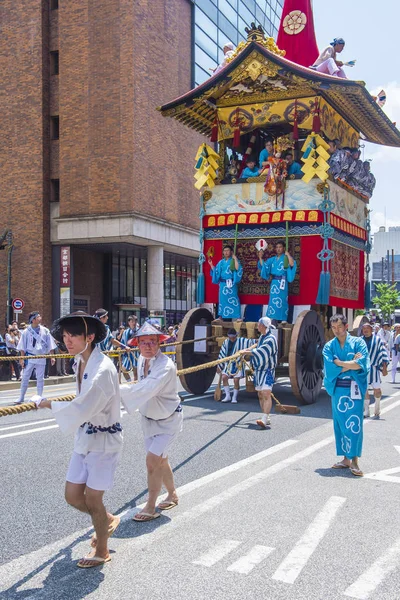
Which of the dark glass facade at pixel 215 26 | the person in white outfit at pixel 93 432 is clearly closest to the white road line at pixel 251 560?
the person in white outfit at pixel 93 432

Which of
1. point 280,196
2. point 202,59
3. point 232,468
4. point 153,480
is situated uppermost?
point 202,59

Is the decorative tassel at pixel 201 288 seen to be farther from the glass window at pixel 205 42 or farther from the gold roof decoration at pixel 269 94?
the glass window at pixel 205 42

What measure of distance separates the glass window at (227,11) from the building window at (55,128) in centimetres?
Result: 1383

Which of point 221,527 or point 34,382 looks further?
point 34,382

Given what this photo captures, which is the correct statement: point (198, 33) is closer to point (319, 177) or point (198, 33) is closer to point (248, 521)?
point (319, 177)

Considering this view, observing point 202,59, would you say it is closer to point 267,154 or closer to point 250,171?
point 267,154

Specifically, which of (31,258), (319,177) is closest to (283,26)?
(319,177)

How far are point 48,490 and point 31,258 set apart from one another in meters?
23.6

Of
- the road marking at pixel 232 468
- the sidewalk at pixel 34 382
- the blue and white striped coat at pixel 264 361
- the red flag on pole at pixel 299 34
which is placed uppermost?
the red flag on pole at pixel 299 34

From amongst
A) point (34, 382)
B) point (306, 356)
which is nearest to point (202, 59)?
point (34, 382)

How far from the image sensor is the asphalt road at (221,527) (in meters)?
3.76

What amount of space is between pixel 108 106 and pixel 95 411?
25999mm

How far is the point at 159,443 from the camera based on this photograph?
5.07m

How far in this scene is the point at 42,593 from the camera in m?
3.64
